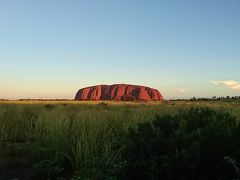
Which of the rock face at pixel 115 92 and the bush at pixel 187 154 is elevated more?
the rock face at pixel 115 92

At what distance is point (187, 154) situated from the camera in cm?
568

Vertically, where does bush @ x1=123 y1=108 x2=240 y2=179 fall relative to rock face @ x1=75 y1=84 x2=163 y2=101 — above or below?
below

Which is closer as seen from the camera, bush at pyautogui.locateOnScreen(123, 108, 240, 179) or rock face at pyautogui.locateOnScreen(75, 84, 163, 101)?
bush at pyautogui.locateOnScreen(123, 108, 240, 179)

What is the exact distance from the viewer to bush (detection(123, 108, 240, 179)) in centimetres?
577

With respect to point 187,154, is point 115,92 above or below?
above

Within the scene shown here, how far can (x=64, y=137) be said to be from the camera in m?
8.40

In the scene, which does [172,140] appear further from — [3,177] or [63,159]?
[3,177]

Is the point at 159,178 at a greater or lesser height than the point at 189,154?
lesser

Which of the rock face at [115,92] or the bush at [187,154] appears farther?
the rock face at [115,92]

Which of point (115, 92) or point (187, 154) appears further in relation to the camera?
point (115, 92)

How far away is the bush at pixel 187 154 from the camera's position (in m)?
5.77

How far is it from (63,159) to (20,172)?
34.5 inches

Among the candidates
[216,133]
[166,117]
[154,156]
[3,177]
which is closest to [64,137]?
[3,177]

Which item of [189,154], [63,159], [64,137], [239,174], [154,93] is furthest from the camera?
[154,93]
